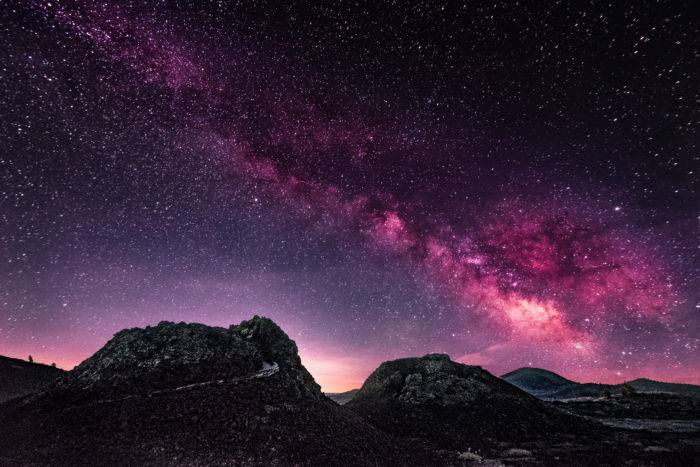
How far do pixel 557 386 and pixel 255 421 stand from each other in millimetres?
116688

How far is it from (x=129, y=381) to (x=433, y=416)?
26.6m

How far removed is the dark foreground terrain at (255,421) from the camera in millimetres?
16688

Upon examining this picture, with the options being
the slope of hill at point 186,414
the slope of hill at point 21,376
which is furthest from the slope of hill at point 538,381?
the slope of hill at point 21,376

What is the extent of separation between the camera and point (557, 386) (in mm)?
104875

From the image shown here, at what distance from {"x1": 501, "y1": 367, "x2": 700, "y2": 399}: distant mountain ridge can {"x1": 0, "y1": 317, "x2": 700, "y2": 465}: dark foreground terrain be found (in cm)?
6658

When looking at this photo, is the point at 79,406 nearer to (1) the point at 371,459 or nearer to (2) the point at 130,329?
(2) the point at 130,329

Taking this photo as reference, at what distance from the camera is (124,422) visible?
57.8 ft

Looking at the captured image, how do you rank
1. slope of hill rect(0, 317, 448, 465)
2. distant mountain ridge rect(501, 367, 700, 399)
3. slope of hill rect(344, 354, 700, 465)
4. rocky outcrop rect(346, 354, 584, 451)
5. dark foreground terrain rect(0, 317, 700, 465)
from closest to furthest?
slope of hill rect(0, 317, 448, 465), dark foreground terrain rect(0, 317, 700, 465), slope of hill rect(344, 354, 700, 465), rocky outcrop rect(346, 354, 584, 451), distant mountain ridge rect(501, 367, 700, 399)

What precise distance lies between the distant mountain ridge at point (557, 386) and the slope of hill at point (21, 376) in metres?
101

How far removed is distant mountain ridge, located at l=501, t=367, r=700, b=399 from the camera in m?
92.7

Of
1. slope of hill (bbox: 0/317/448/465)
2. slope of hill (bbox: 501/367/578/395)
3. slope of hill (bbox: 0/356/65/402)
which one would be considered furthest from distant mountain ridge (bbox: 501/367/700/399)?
slope of hill (bbox: 0/356/65/402)

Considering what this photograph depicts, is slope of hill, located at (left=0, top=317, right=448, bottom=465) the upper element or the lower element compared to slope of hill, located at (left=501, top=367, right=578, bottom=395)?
lower

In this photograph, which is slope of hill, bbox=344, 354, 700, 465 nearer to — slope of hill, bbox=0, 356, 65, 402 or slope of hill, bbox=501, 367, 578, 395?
slope of hill, bbox=0, 356, 65, 402

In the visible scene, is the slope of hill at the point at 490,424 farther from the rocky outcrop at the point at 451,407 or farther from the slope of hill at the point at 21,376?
the slope of hill at the point at 21,376
